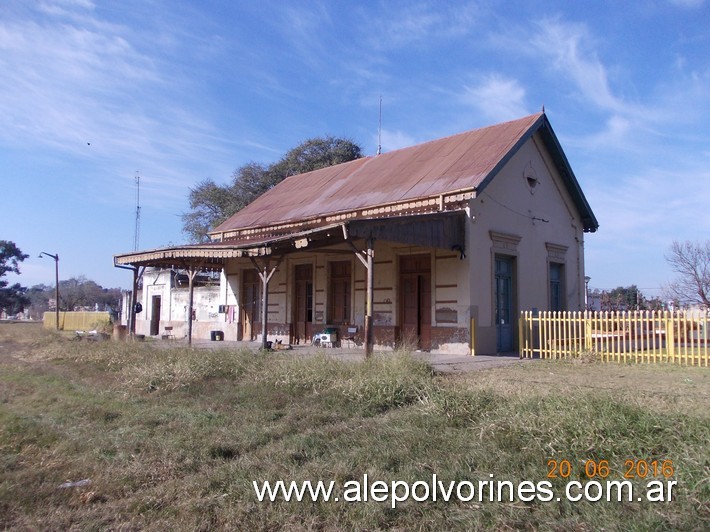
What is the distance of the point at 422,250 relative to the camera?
15.1 metres

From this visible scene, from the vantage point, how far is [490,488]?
4434mm

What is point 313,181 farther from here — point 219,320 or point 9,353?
point 9,353

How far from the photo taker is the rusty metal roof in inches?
592

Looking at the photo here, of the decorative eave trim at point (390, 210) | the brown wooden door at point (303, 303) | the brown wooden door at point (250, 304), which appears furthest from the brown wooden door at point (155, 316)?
the brown wooden door at point (303, 303)

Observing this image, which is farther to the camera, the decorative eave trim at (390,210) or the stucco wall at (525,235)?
the stucco wall at (525,235)

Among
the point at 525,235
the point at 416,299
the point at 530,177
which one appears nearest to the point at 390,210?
the point at 416,299

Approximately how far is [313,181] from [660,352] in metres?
14.4

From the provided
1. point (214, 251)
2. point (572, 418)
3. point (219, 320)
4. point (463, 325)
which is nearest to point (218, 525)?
point (572, 418)

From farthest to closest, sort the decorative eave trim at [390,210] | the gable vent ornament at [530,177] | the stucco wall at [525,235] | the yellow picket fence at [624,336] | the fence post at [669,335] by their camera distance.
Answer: the gable vent ornament at [530,177], the stucco wall at [525,235], the decorative eave trim at [390,210], the fence post at [669,335], the yellow picket fence at [624,336]

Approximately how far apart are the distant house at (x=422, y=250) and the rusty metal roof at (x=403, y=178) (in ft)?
0.21
